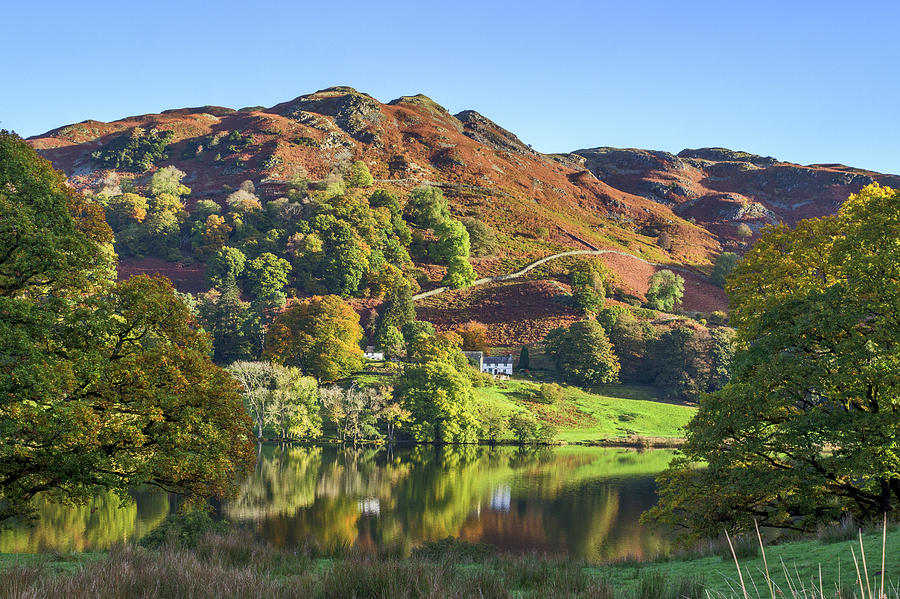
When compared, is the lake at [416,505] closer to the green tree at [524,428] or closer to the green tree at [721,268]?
the green tree at [524,428]

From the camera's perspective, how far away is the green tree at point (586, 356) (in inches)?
2975

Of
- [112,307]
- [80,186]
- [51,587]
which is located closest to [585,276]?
[112,307]

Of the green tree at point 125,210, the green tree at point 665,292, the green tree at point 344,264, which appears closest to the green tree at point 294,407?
the green tree at point 344,264

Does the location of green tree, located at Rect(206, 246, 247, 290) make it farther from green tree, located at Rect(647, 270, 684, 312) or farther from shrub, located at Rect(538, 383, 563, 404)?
green tree, located at Rect(647, 270, 684, 312)

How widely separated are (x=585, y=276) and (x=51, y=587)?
95.0 metres

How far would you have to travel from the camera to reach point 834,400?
640 inches

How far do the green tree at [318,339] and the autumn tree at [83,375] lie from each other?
5096 centimetres

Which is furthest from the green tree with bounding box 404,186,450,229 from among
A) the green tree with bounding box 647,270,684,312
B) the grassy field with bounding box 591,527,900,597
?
the grassy field with bounding box 591,527,900,597

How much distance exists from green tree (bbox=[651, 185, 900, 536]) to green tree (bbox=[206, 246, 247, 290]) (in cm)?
8245

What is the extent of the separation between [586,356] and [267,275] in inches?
1808

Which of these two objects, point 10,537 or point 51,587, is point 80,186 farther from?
point 51,587

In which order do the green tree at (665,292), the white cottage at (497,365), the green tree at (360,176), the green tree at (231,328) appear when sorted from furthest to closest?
1. the green tree at (360,176)
2. the green tree at (665,292)
3. the white cottage at (497,365)
4. the green tree at (231,328)

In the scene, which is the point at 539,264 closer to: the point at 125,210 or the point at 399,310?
the point at 399,310

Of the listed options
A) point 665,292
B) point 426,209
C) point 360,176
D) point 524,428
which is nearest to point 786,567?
point 524,428
